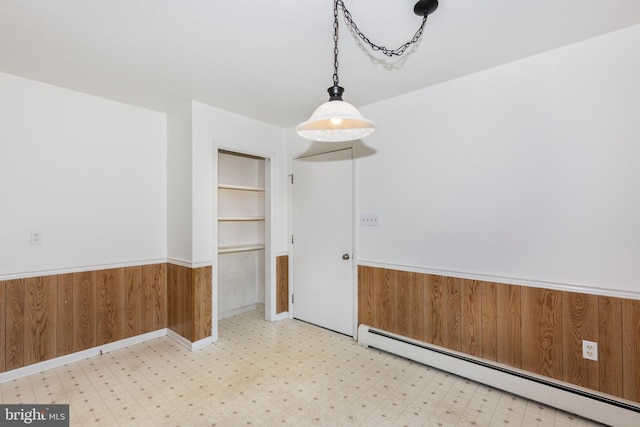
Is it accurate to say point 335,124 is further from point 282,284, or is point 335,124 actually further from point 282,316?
point 282,316

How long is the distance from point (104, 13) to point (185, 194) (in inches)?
66.2

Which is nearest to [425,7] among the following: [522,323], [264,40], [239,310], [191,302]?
[264,40]

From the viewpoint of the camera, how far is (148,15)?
171cm

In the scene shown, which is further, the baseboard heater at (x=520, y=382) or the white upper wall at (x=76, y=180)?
the white upper wall at (x=76, y=180)

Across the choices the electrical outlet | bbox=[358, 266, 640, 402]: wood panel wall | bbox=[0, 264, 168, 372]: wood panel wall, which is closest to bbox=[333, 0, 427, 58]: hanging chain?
bbox=[358, 266, 640, 402]: wood panel wall

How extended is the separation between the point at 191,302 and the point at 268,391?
124 cm

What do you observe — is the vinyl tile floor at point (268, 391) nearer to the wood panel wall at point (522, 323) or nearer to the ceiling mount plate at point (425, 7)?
the wood panel wall at point (522, 323)

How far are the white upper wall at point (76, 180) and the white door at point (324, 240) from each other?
62.1 inches

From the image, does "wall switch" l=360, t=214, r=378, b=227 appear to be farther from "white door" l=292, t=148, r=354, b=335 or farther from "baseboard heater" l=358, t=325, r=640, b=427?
"baseboard heater" l=358, t=325, r=640, b=427

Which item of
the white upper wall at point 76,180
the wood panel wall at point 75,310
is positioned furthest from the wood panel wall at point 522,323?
the white upper wall at point 76,180

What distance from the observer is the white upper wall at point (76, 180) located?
2463mm

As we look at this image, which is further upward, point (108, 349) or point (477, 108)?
point (477, 108)

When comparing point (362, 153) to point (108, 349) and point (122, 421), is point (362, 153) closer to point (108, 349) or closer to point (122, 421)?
point (122, 421)

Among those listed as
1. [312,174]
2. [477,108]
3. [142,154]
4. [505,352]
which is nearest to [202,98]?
[142,154]
